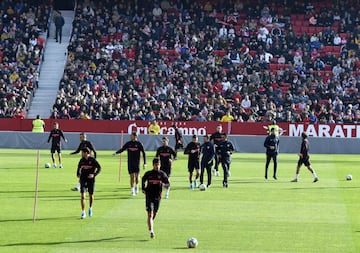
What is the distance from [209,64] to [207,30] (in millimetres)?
4110

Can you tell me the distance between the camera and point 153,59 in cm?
6266

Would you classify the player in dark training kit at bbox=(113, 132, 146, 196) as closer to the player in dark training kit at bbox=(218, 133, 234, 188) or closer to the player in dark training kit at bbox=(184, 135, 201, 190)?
Answer: the player in dark training kit at bbox=(184, 135, 201, 190)

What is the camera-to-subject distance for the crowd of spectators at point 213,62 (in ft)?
188

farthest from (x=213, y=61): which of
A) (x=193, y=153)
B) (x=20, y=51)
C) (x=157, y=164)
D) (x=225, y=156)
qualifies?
(x=157, y=164)

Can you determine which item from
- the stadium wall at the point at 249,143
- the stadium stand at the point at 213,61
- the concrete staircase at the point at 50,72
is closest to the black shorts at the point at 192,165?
the stadium wall at the point at 249,143

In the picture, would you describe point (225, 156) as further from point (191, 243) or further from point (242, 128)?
A: point (242, 128)

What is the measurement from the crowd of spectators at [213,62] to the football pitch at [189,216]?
18351 mm

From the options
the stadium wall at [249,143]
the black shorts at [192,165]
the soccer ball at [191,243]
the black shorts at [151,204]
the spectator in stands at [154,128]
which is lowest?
the soccer ball at [191,243]

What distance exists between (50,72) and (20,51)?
249 centimetres

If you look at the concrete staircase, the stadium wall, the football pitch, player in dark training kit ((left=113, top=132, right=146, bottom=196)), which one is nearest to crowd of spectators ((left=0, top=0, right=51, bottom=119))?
the concrete staircase

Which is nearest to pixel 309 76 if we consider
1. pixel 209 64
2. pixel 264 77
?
pixel 264 77

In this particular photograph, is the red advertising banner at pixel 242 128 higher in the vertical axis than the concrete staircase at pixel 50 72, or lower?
lower

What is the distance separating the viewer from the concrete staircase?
60281 millimetres

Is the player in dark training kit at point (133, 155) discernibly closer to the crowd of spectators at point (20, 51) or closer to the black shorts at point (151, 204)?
the black shorts at point (151, 204)
